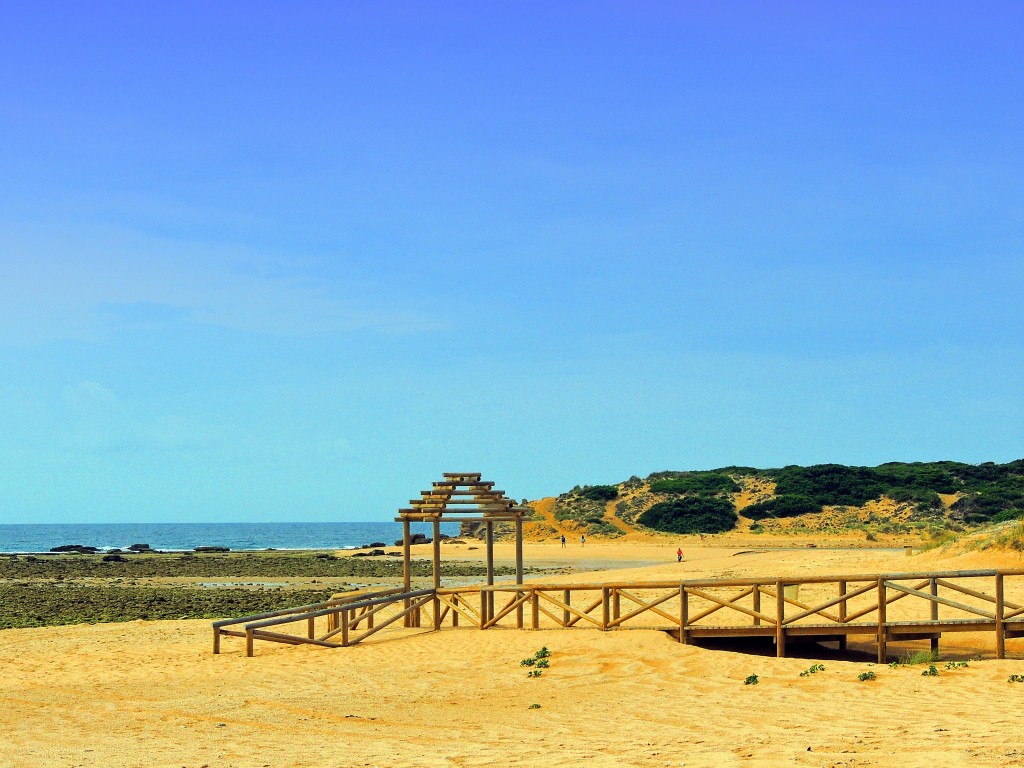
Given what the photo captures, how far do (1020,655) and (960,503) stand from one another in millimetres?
63466

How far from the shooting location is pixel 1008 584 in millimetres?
25922

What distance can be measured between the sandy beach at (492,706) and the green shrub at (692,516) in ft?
181

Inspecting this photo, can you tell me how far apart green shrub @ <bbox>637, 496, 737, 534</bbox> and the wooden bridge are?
48.1 metres

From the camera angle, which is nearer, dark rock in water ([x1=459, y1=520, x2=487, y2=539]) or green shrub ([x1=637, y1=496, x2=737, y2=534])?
green shrub ([x1=637, y1=496, x2=737, y2=534])

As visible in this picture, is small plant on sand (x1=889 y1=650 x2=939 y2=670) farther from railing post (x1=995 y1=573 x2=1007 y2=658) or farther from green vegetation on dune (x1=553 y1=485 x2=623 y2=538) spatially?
green vegetation on dune (x1=553 y1=485 x2=623 y2=538)

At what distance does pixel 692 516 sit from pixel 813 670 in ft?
207

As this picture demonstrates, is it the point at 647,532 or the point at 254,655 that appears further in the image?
the point at 647,532

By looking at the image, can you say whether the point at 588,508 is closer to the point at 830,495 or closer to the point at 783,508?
the point at 783,508

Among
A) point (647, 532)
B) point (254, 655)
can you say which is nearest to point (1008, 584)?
point (254, 655)

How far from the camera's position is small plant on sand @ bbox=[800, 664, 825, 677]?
1612 cm

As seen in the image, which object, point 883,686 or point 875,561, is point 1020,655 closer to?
point 883,686

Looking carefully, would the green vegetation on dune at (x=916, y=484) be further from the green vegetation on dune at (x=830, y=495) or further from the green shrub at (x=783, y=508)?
the green shrub at (x=783, y=508)

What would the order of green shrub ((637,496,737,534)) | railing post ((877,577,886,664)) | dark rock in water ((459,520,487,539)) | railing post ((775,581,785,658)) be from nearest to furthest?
railing post ((877,577,886,664)), railing post ((775,581,785,658)), green shrub ((637,496,737,534)), dark rock in water ((459,520,487,539))

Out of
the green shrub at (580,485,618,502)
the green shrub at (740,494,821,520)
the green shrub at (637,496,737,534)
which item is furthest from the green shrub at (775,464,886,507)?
the green shrub at (580,485,618,502)
